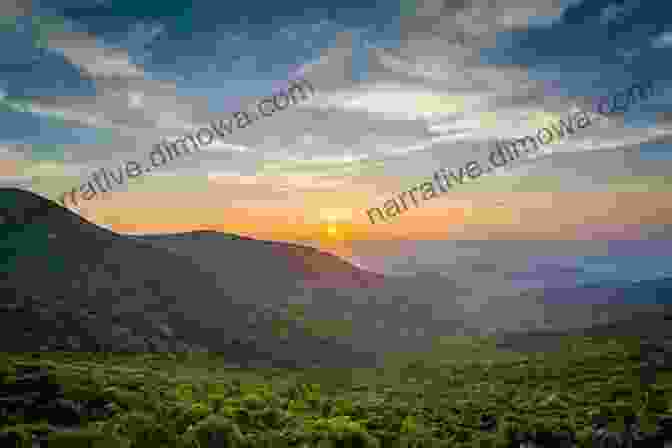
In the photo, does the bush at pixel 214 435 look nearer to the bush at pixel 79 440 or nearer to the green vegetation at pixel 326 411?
the green vegetation at pixel 326 411

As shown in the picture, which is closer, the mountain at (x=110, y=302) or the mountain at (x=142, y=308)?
the mountain at (x=110, y=302)

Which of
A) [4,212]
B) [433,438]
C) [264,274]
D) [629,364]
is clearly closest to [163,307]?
[4,212]

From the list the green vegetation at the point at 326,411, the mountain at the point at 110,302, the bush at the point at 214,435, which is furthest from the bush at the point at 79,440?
the mountain at the point at 110,302

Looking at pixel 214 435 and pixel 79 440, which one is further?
pixel 214 435

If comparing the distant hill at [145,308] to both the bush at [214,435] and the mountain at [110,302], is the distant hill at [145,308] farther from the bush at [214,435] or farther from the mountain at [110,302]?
the bush at [214,435]

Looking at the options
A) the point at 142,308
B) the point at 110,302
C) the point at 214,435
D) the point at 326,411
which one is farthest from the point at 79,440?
the point at 142,308

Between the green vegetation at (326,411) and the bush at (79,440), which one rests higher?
the bush at (79,440)

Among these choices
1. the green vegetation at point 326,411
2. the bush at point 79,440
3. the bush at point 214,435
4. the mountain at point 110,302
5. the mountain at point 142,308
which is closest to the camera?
the bush at point 79,440

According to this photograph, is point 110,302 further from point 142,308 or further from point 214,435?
point 214,435

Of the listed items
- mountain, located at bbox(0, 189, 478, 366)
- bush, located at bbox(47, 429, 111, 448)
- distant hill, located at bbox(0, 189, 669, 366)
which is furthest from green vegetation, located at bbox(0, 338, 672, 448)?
mountain, located at bbox(0, 189, 478, 366)

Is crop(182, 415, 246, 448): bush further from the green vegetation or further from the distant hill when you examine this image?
the distant hill

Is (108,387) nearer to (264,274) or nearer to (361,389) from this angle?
(361,389)

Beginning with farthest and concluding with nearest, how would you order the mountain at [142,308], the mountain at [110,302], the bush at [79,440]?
the mountain at [142,308], the mountain at [110,302], the bush at [79,440]

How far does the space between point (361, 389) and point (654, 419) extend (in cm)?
1776
